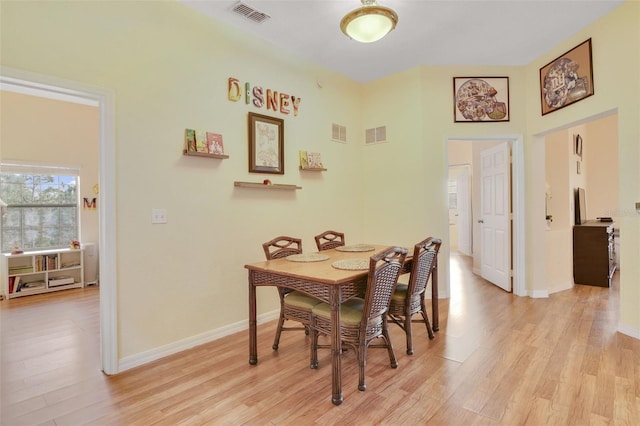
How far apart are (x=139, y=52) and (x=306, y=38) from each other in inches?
63.1

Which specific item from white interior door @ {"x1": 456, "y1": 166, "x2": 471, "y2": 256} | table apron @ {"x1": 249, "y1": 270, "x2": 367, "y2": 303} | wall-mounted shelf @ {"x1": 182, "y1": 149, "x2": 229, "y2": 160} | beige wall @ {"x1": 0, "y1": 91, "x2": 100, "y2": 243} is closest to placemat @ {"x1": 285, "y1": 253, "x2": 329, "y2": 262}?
table apron @ {"x1": 249, "y1": 270, "x2": 367, "y2": 303}

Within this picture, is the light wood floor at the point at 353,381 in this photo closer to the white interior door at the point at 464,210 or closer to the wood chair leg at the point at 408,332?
the wood chair leg at the point at 408,332

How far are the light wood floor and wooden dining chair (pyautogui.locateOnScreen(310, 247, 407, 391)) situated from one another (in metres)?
0.29

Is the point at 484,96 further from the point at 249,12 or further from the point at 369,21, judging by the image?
the point at 249,12

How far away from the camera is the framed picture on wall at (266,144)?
315 cm

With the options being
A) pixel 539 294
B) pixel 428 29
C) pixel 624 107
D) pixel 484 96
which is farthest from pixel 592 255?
pixel 428 29

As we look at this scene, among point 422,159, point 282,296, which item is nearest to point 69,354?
point 282,296

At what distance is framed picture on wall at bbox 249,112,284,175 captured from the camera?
124 inches

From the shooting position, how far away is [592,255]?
177 inches

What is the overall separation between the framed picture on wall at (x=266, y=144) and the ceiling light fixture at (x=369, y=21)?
122 cm

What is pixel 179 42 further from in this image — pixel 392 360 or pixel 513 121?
pixel 513 121

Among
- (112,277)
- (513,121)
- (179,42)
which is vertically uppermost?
(179,42)

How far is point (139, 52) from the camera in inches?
95.7

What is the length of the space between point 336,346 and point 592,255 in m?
4.55
